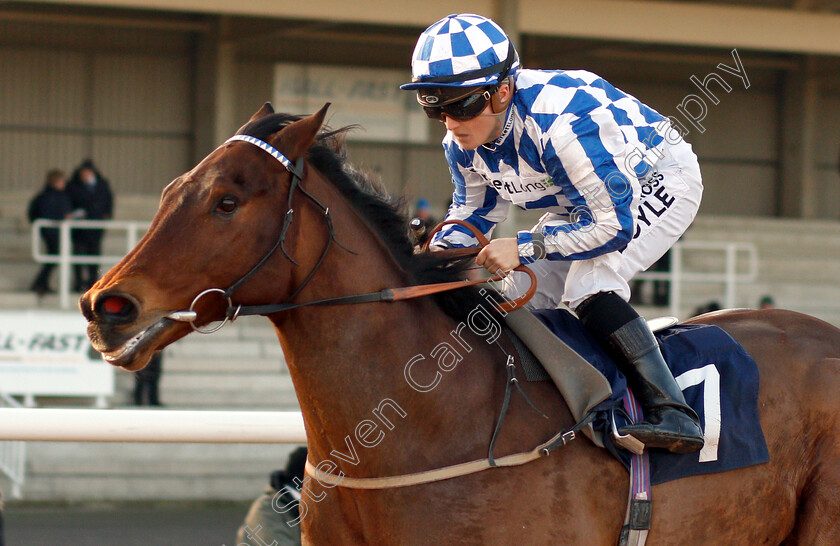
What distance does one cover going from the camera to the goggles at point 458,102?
256 centimetres

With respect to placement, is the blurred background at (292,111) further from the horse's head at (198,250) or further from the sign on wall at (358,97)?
the horse's head at (198,250)

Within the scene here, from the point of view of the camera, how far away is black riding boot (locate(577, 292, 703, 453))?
2.46 m

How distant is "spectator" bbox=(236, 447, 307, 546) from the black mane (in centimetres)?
130

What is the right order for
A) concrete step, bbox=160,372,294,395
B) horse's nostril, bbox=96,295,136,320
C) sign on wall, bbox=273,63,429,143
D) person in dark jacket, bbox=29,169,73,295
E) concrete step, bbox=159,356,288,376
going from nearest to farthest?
horse's nostril, bbox=96,295,136,320 < concrete step, bbox=160,372,294,395 < concrete step, bbox=159,356,288,376 < person in dark jacket, bbox=29,169,73,295 < sign on wall, bbox=273,63,429,143

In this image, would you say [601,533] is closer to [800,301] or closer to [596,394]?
[596,394]

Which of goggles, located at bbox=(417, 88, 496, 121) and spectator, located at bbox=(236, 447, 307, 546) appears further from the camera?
spectator, located at bbox=(236, 447, 307, 546)

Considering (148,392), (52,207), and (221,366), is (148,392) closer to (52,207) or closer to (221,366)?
(221,366)

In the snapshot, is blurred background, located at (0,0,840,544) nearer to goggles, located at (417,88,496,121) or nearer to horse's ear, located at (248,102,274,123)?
horse's ear, located at (248,102,274,123)

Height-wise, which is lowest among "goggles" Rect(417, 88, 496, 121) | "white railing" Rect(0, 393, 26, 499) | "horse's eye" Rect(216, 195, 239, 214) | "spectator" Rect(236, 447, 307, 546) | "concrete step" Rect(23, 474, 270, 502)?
"concrete step" Rect(23, 474, 270, 502)

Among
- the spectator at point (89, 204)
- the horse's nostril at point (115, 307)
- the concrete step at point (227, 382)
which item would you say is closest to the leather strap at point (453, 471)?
the horse's nostril at point (115, 307)

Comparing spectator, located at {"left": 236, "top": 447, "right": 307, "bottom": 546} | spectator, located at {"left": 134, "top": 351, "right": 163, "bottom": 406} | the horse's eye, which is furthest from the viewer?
spectator, located at {"left": 134, "top": 351, "right": 163, "bottom": 406}

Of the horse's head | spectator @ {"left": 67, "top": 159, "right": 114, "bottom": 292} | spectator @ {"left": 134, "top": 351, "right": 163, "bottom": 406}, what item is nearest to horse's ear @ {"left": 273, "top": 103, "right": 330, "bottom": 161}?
the horse's head

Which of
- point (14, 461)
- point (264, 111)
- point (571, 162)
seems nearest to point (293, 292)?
point (264, 111)

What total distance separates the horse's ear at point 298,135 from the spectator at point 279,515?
5.33 ft
